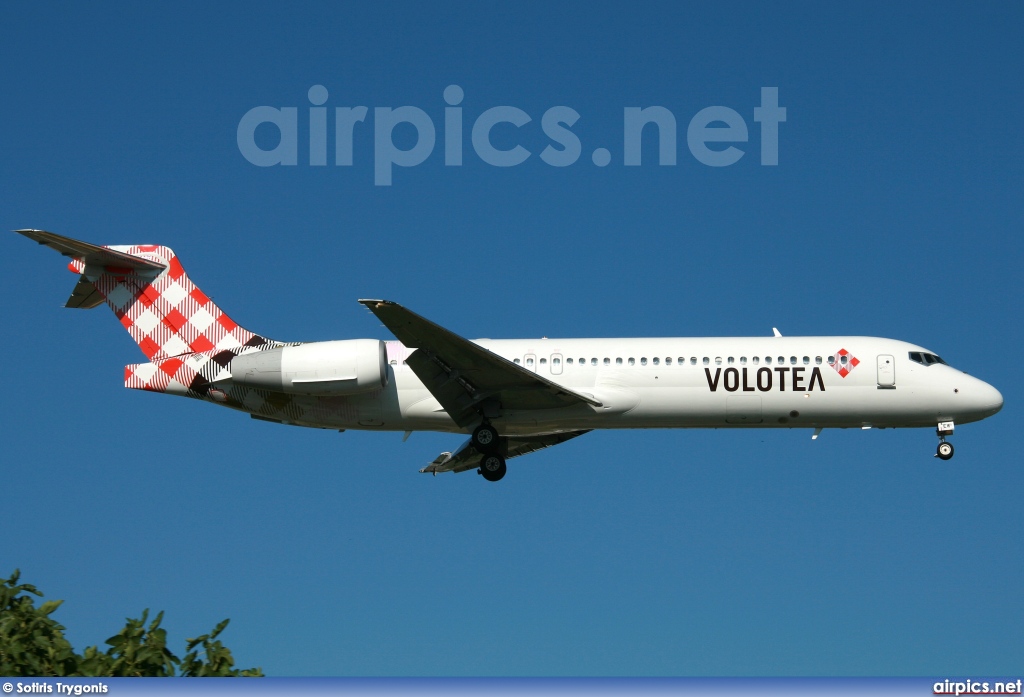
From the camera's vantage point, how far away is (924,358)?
30031 millimetres

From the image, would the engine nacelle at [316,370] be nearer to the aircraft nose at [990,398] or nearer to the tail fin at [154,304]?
the tail fin at [154,304]

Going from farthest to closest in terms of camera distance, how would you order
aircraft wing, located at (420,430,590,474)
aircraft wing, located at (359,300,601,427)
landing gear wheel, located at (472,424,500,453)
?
aircraft wing, located at (420,430,590,474) → landing gear wheel, located at (472,424,500,453) → aircraft wing, located at (359,300,601,427)

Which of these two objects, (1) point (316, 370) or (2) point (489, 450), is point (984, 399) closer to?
(2) point (489, 450)

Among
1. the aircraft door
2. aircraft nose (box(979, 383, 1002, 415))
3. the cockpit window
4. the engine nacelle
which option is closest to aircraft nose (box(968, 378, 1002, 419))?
aircraft nose (box(979, 383, 1002, 415))

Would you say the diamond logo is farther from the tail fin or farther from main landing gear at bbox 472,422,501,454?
the tail fin

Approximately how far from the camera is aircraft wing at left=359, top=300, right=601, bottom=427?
28.1m

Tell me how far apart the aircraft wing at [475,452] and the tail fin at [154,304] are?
5848 mm

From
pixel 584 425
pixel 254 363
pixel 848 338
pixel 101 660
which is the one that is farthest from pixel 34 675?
pixel 848 338

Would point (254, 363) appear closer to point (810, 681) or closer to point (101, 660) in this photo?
point (101, 660)

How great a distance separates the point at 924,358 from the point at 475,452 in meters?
11.4

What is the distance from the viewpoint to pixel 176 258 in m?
31.6

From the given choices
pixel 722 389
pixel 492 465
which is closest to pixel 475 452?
pixel 492 465

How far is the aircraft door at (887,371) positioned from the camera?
29422 mm

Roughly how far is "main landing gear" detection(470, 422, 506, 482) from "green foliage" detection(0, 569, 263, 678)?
10637mm
